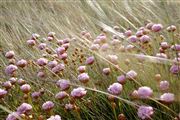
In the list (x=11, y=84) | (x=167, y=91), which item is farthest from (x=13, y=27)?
(x=167, y=91)

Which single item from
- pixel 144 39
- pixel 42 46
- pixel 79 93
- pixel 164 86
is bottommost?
pixel 164 86

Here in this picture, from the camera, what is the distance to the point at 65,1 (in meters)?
3.00

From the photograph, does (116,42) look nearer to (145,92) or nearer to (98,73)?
(98,73)

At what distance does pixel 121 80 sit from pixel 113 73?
287mm

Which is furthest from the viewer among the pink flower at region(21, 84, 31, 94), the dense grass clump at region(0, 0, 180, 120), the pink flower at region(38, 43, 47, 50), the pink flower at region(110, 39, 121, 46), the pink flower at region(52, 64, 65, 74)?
the pink flower at region(38, 43, 47, 50)

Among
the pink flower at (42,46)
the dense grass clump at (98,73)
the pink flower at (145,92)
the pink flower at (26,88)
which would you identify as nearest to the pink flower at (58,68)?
the dense grass clump at (98,73)

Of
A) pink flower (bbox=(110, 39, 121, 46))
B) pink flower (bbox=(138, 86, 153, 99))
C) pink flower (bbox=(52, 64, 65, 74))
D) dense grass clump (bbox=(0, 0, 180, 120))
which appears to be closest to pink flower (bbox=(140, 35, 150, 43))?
dense grass clump (bbox=(0, 0, 180, 120))

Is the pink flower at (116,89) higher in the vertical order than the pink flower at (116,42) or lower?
lower

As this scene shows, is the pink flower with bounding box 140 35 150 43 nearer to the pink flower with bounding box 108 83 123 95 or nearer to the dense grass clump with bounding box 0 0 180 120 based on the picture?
the dense grass clump with bounding box 0 0 180 120

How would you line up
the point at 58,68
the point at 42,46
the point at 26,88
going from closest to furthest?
the point at 26,88 → the point at 58,68 → the point at 42,46

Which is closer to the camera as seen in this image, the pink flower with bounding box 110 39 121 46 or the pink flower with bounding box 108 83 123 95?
the pink flower with bounding box 108 83 123 95

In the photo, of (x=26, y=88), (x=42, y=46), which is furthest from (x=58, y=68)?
(x=42, y=46)

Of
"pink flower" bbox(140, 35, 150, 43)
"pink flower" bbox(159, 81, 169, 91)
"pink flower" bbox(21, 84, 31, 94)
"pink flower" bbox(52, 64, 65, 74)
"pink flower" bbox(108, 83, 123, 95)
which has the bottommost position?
"pink flower" bbox(159, 81, 169, 91)

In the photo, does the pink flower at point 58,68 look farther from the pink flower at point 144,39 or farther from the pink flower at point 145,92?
the pink flower at point 145,92
